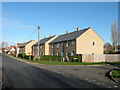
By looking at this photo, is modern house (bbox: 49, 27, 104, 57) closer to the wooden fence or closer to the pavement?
the wooden fence

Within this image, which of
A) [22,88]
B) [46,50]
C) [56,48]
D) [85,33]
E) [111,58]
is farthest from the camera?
[46,50]

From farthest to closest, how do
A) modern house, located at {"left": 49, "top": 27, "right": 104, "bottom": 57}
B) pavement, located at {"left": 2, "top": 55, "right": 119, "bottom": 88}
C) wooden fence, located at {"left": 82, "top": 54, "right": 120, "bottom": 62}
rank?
modern house, located at {"left": 49, "top": 27, "right": 104, "bottom": 57} → wooden fence, located at {"left": 82, "top": 54, "right": 120, "bottom": 62} → pavement, located at {"left": 2, "top": 55, "right": 119, "bottom": 88}

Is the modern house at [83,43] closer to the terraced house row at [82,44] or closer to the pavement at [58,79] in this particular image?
the terraced house row at [82,44]

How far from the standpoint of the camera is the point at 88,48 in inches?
1416

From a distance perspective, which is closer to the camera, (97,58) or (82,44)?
(97,58)

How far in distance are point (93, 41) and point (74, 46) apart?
573 centimetres

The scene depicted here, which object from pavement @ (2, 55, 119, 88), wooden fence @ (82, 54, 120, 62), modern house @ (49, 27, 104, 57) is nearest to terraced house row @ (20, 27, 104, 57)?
modern house @ (49, 27, 104, 57)

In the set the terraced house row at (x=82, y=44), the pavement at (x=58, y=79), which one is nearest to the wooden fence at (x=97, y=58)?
the terraced house row at (x=82, y=44)

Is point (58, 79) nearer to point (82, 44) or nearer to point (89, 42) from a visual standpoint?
point (82, 44)

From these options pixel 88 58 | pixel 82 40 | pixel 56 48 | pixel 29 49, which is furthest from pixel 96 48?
pixel 29 49

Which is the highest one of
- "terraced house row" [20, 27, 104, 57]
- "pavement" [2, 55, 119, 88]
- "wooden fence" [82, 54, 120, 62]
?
"terraced house row" [20, 27, 104, 57]

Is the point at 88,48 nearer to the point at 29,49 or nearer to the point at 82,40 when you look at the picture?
the point at 82,40

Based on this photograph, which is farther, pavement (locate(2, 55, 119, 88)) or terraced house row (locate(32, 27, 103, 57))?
terraced house row (locate(32, 27, 103, 57))

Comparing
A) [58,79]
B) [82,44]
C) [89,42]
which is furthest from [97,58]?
[58,79]
